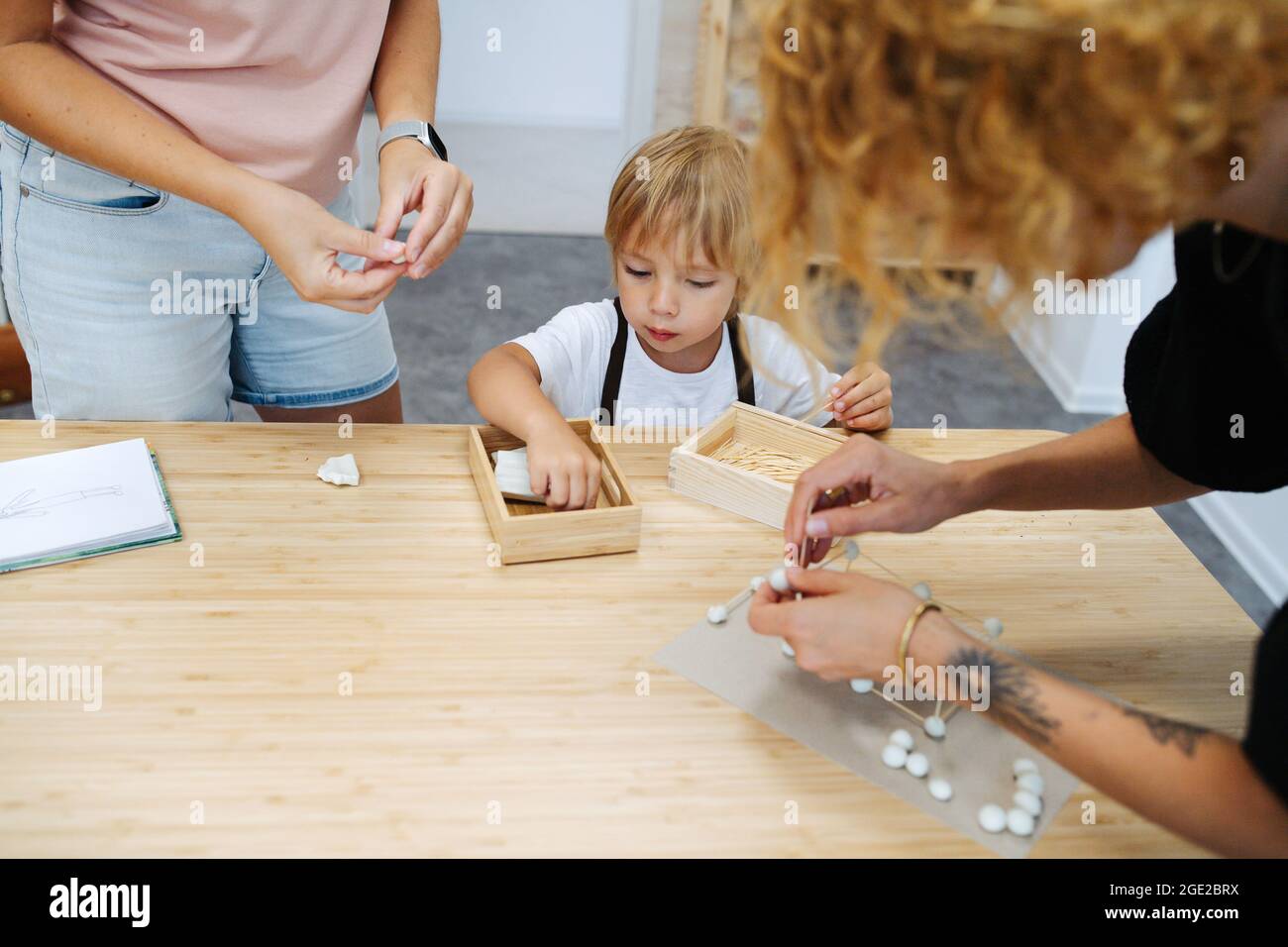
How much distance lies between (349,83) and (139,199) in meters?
0.34

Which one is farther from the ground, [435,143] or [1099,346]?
[435,143]

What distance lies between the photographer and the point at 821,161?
0.81 meters

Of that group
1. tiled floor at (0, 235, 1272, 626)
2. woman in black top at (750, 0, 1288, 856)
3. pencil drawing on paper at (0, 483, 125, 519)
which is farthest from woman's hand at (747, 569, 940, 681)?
tiled floor at (0, 235, 1272, 626)

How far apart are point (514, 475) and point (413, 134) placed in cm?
55

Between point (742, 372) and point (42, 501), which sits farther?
point (742, 372)

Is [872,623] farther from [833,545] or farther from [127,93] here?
[127,93]

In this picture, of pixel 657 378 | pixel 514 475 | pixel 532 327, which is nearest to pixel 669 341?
pixel 657 378

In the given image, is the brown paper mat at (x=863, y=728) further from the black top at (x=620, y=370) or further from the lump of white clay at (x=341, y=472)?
the black top at (x=620, y=370)

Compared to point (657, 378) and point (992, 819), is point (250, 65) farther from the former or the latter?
point (992, 819)

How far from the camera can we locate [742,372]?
1832 millimetres

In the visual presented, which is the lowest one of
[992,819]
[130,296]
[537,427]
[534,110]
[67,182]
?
[992,819]

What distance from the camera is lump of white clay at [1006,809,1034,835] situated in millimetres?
974

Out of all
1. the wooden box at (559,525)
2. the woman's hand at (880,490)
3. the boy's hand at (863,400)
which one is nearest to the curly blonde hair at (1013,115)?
the woman's hand at (880,490)

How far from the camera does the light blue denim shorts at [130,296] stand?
1.41 m
